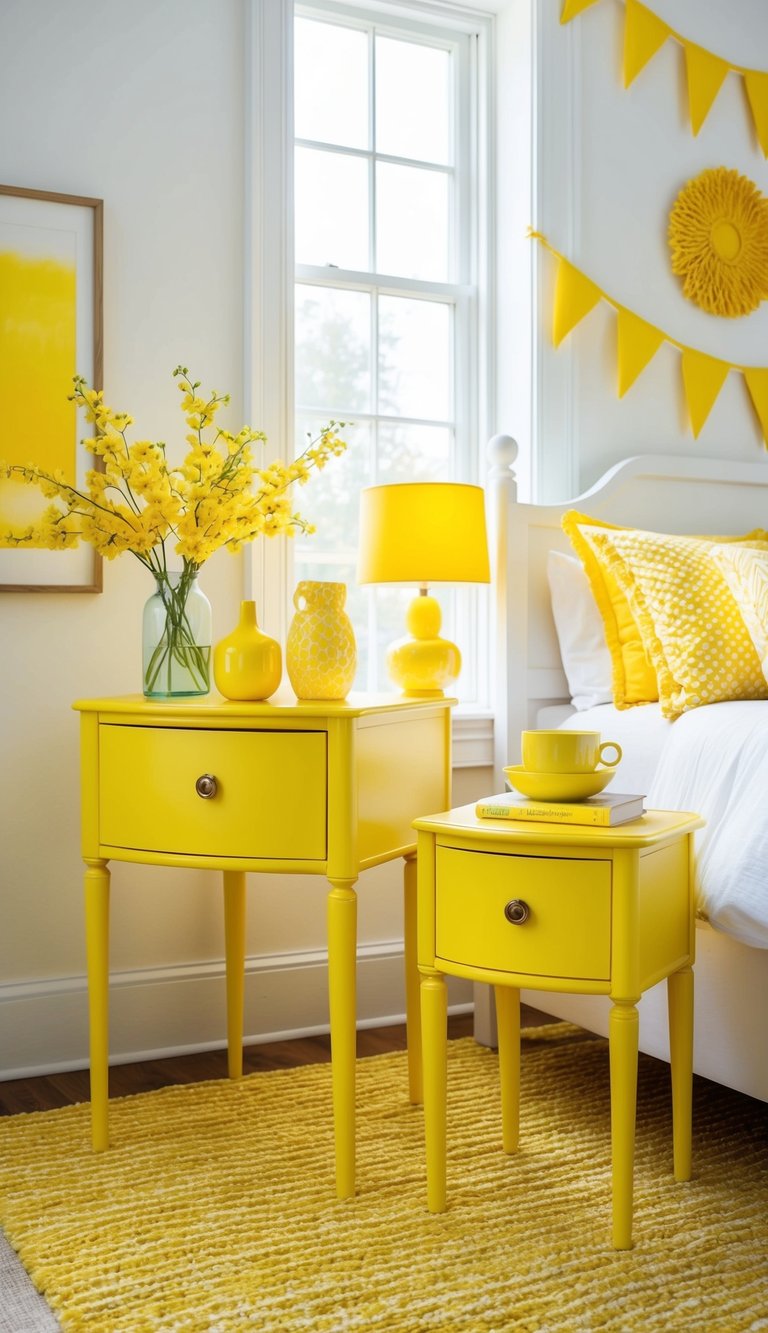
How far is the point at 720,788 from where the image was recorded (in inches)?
68.3

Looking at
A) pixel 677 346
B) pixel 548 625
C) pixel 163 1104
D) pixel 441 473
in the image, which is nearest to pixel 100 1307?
pixel 163 1104

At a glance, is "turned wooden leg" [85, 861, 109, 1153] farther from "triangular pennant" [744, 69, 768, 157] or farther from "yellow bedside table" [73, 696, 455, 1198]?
"triangular pennant" [744, 69, 768, 157]

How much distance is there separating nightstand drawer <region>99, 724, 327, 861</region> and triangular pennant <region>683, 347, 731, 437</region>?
1.56 m

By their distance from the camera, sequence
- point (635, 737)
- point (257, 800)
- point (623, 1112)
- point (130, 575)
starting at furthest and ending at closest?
point (130, 575) → point (635, 737) → point (257, 800) → point (623, 1112)

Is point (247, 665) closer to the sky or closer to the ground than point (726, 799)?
closer to the sky

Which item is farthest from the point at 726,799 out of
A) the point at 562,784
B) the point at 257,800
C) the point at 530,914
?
the point at 257,800

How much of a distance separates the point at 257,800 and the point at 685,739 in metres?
0.69

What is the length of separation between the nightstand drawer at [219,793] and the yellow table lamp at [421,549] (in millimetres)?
470

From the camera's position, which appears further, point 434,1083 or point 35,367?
point 35,367

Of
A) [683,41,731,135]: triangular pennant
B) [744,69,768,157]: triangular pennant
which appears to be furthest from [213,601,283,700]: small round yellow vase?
[744,69,768,157]: triangular pennant

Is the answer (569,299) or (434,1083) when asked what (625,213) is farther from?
(434,1083)

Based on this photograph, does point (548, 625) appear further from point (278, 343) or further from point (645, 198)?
point (645, 198)

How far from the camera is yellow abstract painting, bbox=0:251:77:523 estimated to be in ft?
6.98

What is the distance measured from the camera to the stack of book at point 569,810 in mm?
1512
